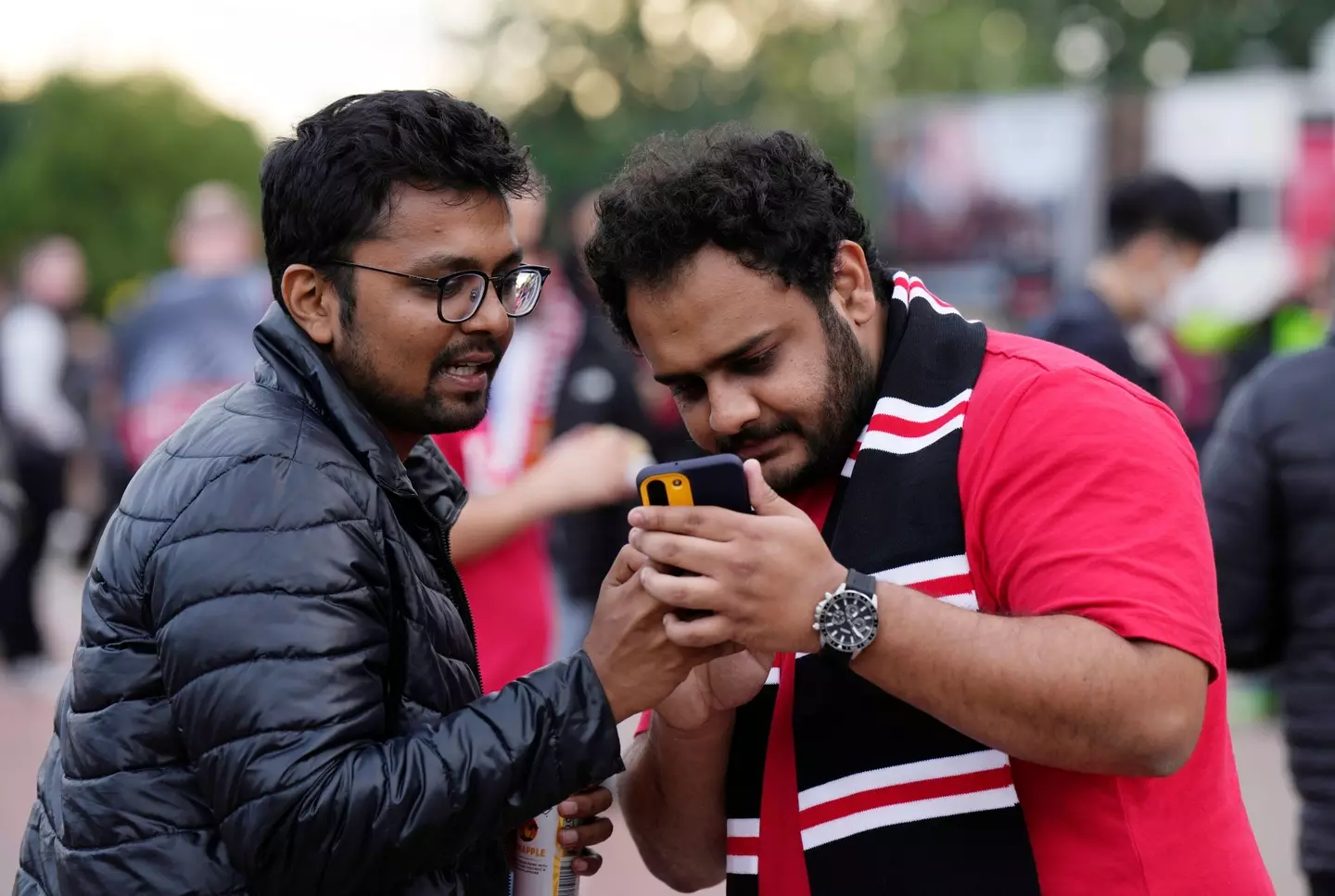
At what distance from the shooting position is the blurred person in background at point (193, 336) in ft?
20.5

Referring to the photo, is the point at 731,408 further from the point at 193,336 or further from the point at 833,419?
the point at 193,336

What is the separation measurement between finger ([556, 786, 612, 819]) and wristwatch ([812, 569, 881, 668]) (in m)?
0.61

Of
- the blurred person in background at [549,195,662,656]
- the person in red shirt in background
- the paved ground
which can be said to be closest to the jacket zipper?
the person in red shirt in background

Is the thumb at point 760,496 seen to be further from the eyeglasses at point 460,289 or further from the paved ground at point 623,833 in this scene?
the paved ground at point 623,833

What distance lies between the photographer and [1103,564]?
177 cm

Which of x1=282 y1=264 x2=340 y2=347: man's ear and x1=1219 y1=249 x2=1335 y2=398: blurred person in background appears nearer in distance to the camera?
x1=282 y1=264 x2=340 y2=347: man's ear

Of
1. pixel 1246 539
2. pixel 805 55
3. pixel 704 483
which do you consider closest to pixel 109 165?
pixel 805 55

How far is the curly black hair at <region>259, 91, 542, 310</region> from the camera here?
2051 millimetres

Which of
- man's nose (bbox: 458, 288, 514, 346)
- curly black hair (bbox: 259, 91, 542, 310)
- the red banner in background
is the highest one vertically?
curly black hair (bbox: 259, 91, 542, 310)

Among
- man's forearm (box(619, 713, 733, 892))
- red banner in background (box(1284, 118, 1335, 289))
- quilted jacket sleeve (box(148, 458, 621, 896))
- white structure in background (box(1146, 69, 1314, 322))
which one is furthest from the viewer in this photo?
white structure in background (box(1146, 69, 1314, 322))

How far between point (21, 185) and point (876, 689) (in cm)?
4343

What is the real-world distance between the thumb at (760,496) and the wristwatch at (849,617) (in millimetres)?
127

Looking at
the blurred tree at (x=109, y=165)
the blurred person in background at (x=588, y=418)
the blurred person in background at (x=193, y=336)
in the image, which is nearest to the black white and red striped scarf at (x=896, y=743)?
the blurred person in background at (x=588, y=418)

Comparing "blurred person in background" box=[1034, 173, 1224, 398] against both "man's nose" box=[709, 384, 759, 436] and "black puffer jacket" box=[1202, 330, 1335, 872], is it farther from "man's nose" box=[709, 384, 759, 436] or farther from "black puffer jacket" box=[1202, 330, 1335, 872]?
"man's nose" box=[709, 384, 759, 436]
